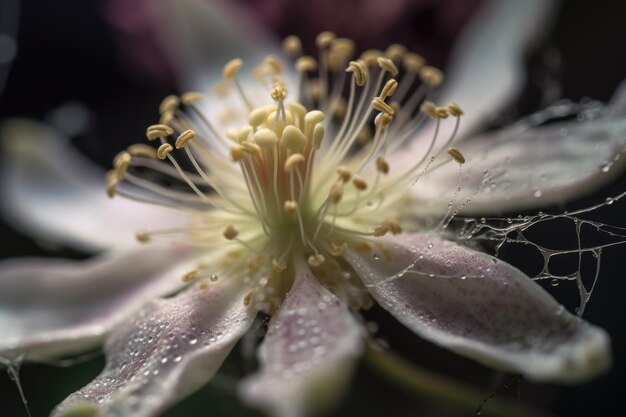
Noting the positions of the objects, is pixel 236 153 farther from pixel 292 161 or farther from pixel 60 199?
pixel 60 199

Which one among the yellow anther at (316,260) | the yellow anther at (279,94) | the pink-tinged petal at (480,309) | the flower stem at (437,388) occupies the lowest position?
the flower stem at (437,388)

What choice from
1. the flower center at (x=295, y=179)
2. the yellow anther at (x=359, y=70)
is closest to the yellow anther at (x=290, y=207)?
the flower center at (x=295, y=179)

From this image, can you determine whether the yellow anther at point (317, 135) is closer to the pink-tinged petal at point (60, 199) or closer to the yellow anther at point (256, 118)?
the yellow anther at point (256, 118)

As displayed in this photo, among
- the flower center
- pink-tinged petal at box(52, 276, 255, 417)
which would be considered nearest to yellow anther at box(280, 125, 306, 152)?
the flower center

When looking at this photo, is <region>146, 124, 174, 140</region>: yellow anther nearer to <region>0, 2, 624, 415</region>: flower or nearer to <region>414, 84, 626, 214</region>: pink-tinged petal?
<region>0, 2, 624, 415</region>: flower

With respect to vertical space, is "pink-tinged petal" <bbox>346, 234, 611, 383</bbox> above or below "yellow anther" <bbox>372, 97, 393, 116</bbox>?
below

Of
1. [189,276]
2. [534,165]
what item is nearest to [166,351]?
[189,276]

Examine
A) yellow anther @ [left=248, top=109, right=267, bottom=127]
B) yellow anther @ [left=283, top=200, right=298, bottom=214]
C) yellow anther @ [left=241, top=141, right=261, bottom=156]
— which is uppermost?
yellow anther @ [left=248, top=109, right=267, bottom=127]
